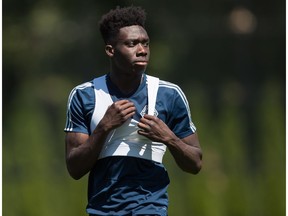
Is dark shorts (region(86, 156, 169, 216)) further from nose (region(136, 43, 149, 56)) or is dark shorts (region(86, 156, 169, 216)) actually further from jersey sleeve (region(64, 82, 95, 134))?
nose (region(136, 43, 149, 56))

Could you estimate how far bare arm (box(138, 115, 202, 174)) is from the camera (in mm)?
4953

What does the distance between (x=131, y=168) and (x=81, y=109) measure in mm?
414

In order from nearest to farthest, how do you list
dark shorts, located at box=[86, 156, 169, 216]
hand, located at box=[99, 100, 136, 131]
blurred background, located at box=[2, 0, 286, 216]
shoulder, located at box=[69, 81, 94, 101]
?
1. hand, located at box=[99, 100, 136, 131]
2. dark shorts, located at box=[86, 156, 169, 216]
3. shoulder, located at box=[69, 81, 94, 101]
4. blurred background, located at box=[2, 0, 286, 216]

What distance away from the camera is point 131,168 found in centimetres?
507

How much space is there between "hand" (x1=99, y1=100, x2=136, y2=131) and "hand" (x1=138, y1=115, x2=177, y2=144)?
0.26ft

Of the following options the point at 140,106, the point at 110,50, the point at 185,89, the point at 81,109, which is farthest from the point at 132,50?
the point at 185,89

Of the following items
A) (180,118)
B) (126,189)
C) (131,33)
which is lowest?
(126,189)

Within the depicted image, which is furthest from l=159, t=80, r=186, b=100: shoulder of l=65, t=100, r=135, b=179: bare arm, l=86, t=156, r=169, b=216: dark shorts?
l=86, t=156, r=169, b=216: dark shorts

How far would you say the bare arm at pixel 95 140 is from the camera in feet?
16.2

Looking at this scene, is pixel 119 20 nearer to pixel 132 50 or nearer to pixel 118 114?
pixel 132 50
